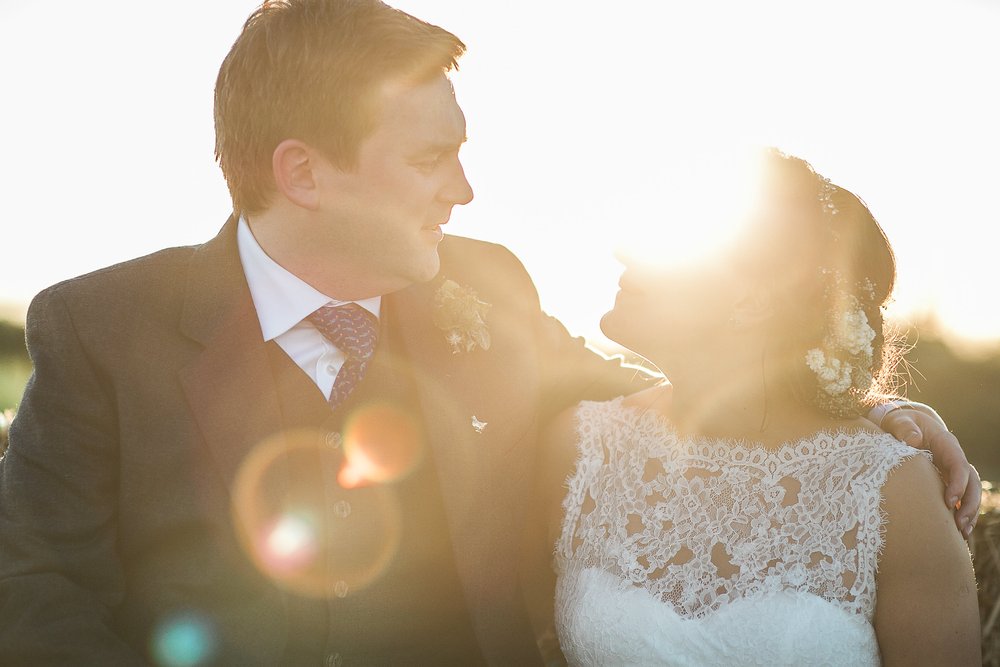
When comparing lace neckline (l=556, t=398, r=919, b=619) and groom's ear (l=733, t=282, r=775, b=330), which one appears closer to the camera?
lace neckline (l=556, t=398, r=919, b=619)

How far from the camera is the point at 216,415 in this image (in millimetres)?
2920

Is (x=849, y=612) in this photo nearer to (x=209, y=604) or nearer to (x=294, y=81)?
(x=209, y=604)

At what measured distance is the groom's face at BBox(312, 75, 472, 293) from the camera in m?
3.15

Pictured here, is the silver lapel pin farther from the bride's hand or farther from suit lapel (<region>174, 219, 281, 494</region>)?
the bride's hand

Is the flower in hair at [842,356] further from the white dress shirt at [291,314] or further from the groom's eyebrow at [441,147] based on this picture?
the white dress shirt at [291,314]

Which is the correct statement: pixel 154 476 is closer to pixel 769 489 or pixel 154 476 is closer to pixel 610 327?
pixel 610 327

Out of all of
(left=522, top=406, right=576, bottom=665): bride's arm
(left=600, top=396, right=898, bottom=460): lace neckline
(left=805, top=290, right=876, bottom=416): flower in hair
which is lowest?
(left=522, top=406, right=576, bottom=665): bride's arm

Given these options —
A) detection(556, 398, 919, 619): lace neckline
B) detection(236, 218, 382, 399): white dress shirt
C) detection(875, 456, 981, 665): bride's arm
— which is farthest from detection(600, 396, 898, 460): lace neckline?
detection(236, 218, 382, 399): white dress shirt

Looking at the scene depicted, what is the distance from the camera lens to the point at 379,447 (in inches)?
126

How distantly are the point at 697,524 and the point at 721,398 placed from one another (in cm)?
49

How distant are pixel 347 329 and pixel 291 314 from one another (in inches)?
8.3

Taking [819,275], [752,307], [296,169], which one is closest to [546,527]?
[752,307]

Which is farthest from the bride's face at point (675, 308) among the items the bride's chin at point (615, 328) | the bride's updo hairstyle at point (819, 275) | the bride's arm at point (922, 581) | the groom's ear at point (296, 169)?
the groom's ear at point (296, 169)

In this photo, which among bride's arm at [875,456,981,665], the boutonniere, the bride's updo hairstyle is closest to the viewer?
bride's arm at [875,456,981,665]
